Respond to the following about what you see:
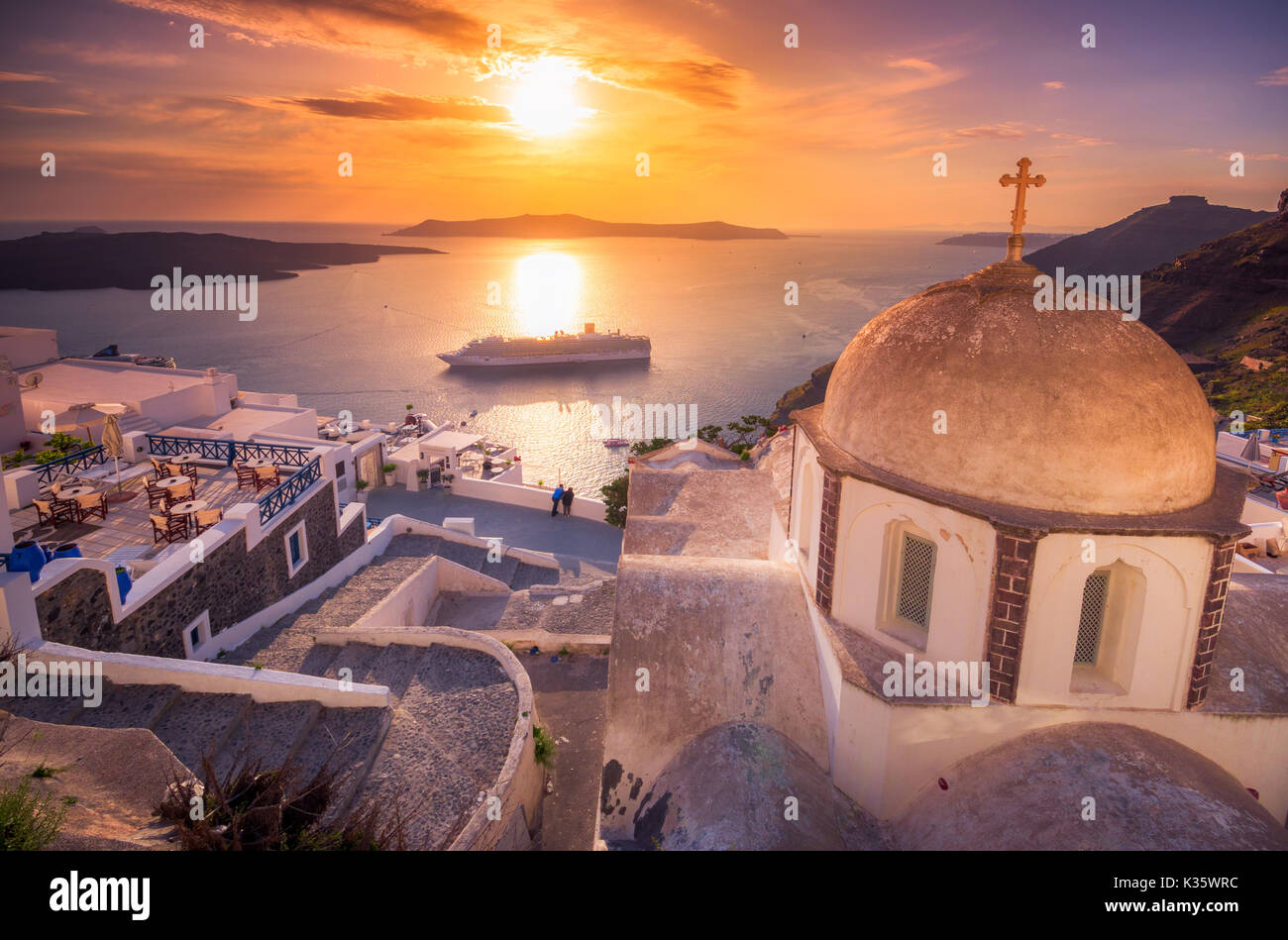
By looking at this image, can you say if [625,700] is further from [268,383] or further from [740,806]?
[268,383]

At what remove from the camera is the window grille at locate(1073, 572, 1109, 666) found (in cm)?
804

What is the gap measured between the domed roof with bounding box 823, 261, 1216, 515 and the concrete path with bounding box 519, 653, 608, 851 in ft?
19.5

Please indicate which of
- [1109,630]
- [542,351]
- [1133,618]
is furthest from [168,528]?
[542,351]

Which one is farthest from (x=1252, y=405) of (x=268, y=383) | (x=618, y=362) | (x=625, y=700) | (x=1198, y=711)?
(x=268, y=383)

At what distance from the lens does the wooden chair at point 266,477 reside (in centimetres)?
1620

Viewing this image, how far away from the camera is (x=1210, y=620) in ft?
25.3

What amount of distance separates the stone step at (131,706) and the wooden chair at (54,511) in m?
6.18

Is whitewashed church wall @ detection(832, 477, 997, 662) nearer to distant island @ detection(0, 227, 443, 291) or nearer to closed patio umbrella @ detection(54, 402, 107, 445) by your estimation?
closed patio umbrella @ detection(54, 402, 107, 445)

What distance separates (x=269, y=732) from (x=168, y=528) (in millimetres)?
5766

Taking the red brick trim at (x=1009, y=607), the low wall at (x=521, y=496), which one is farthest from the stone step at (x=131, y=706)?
the low wall at (x=521, y=496)

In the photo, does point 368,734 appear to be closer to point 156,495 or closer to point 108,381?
point 156,495

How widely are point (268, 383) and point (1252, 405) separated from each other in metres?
84.9

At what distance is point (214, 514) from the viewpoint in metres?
14.1

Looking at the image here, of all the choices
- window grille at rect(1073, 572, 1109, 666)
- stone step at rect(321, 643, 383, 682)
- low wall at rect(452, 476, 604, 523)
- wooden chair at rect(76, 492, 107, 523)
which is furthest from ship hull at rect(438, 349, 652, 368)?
window grille at rect(1073, 572, 1109, 666)
